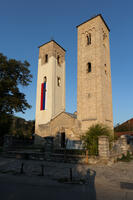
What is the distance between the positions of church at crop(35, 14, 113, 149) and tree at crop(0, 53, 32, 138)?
5.90m

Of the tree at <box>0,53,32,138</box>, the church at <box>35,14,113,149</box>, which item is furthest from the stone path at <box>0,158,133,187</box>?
the tree at <box>0,53,32,138</box>

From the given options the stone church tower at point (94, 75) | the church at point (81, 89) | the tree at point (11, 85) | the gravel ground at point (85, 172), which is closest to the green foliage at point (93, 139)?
the church at point (81, 89)

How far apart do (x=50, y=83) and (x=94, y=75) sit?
889cm

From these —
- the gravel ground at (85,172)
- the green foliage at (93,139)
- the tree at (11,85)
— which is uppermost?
the tree at (11,85)

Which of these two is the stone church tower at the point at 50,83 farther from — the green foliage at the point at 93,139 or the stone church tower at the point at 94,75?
the green foliage at the point at 93,139

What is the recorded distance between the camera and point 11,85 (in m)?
19.7

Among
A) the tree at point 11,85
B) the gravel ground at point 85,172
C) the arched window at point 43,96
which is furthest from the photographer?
the arched window at point 43,96

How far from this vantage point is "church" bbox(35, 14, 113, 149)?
21.0m

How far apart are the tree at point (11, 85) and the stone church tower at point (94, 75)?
799 centimetres

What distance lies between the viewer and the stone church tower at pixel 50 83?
1061 inches

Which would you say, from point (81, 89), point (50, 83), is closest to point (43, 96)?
point (50, 83)

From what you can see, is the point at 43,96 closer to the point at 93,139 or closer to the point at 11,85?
the point at 11,85

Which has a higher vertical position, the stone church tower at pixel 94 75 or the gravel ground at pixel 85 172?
the stone church tower at pixel 94 75

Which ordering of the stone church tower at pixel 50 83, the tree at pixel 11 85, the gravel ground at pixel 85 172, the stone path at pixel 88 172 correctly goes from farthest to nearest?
the stone church tower at pixel 50 83
the tree at pixel 11 85
the gravel ground at pixel 85 172
the stone path at pixel 88 172
